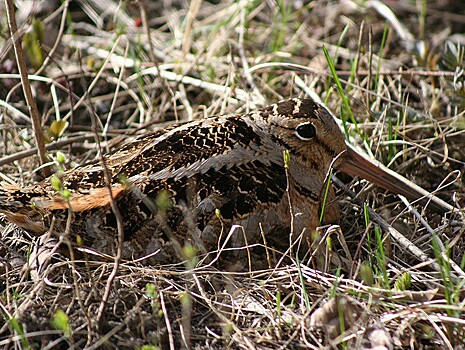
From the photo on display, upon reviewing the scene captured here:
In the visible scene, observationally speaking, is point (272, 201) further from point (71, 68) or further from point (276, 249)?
point (71, 68)

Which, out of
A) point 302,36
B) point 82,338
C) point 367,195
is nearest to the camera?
point 82,338

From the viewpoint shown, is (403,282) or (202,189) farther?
(202,189)

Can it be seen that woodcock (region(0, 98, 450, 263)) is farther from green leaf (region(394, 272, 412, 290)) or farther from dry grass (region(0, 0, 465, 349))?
green leaf (region(394, 272, 412, 290))

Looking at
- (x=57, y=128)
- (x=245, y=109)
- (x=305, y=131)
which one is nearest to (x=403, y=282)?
(x=305, y=131)

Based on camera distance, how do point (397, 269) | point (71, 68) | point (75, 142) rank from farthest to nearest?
1. point (71, 68)
2. point (75, 142)
3. point (397, 269)

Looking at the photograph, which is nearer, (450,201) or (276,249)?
(276,249)

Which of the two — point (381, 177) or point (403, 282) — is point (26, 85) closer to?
point (381, 177)

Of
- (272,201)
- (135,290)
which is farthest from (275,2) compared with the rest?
(135,290)
